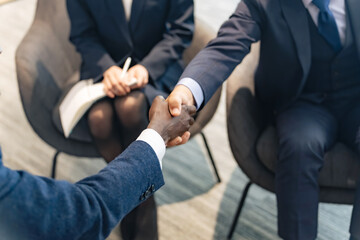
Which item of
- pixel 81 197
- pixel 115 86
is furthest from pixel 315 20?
pixel 81 197

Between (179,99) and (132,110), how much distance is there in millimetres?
336

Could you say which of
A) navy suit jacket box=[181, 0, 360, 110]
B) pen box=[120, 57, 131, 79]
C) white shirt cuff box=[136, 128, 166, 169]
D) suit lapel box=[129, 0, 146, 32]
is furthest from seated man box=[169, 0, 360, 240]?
suit lapel box=[129, 0, 146, 32]

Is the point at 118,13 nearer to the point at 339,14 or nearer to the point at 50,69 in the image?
the point at 50,69

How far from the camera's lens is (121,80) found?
167 centimetres

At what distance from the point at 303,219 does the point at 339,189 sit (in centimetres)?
22

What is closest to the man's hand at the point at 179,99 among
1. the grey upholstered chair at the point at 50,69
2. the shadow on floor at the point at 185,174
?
the grey upholstered chair at the point at 50,69

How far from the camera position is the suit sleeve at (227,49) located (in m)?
1.51

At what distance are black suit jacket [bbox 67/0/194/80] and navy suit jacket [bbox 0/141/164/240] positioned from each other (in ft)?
2.46

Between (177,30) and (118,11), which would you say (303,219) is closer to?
(177,30)

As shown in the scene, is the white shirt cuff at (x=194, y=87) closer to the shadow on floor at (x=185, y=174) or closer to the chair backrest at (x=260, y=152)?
the chair backrest at (x=260, y=152)

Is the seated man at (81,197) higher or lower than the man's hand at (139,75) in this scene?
higher

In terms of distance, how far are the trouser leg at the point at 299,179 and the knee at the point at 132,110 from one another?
0.56 m

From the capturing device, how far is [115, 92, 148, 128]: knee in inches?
65.4

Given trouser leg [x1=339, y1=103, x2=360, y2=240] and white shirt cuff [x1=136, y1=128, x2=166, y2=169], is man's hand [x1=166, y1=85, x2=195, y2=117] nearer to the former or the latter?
white shirt cuff [x1=136, y1=128, x2=166, y2=169]
